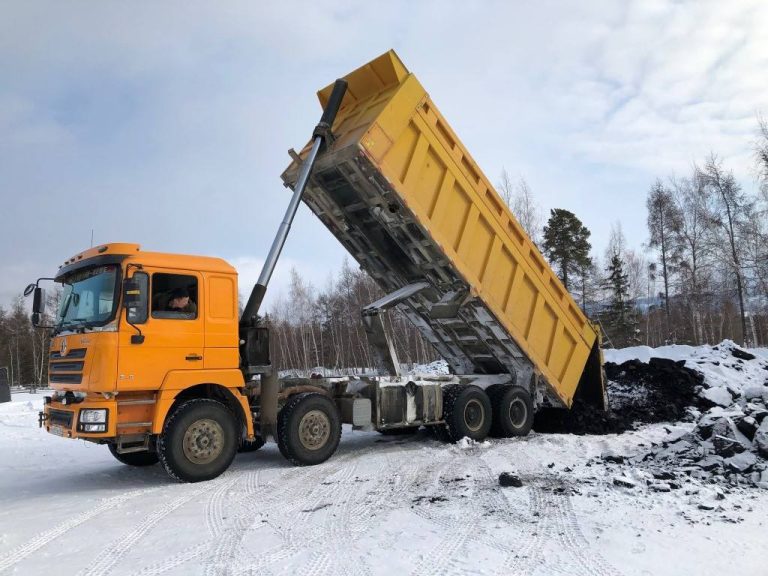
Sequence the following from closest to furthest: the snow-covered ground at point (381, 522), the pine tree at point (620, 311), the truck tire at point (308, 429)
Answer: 1. the snow-covered ground at point (381, 522)
2. the truck tire at point (308, 429)
3. the pine tree at point (620, 311)

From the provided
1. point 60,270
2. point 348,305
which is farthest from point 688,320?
point 60,270

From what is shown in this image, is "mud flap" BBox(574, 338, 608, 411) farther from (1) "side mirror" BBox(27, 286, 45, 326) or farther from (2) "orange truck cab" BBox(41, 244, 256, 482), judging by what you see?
(1) "side mirror" BBox(27, 286, 45, 326)

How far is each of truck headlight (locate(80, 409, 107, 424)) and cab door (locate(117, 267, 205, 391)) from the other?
0.33 m

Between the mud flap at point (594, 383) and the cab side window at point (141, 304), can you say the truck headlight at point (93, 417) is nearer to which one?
the cab side window at point (141, 304)

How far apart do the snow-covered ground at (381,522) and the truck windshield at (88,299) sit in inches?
77.9

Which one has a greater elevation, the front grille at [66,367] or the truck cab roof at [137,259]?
the truck cab roof at [137,259]

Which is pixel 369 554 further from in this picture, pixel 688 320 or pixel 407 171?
pixel 688 320

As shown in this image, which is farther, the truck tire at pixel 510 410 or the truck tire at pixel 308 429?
the truck tire at pixel 510 410

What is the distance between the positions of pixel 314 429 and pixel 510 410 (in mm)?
3428

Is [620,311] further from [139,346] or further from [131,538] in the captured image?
[131,538]

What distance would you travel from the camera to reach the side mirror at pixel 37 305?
6.82 meters

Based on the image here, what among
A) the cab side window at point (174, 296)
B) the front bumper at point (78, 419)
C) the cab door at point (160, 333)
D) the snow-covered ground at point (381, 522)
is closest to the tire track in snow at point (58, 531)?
the snow-covered ground at point (381, 522)

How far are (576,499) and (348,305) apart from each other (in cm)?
3763

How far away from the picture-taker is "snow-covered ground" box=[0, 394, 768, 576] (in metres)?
3.87
